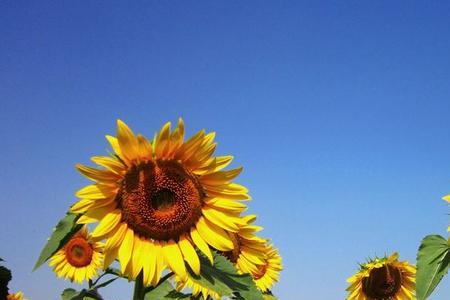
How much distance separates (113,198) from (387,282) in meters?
6.72

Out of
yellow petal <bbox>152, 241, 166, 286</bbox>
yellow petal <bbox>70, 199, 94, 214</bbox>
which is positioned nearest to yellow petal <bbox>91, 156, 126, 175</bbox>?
yellow petal <bbox>70, 199, 94, 214</bbox>

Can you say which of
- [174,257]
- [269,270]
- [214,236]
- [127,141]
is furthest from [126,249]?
[269,270]

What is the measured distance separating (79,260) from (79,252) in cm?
18

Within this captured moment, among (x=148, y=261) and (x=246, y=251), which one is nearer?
(x=148, y=261)

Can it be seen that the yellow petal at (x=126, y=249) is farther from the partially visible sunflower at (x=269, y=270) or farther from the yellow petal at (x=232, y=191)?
the partially visible sunflower at (x=269, y=270)

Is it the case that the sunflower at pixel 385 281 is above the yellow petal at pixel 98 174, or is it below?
above

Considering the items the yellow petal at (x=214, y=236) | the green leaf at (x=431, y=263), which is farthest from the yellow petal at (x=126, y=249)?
the green leaf at (x=431, y=263)

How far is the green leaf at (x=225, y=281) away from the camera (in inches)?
153

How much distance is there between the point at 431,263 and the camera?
623 centimetres

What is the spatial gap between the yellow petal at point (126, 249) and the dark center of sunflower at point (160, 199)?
0.27 ft

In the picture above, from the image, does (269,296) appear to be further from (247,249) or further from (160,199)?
(160,199)

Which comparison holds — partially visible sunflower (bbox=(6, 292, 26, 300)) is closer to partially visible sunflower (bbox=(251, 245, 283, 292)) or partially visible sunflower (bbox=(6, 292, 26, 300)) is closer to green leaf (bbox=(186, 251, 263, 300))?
partially visible sunflower (bbox=(251, 245, 283, 292))

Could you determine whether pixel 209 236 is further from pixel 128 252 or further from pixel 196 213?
pixel 128 252

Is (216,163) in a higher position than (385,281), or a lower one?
lower
